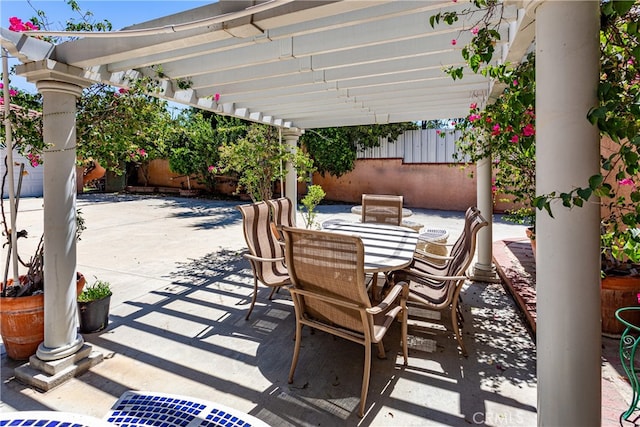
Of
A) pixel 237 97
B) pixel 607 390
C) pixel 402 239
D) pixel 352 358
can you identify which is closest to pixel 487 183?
pixel 402 239

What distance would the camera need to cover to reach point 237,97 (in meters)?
4.26

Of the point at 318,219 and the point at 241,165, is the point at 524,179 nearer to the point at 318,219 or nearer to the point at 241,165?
the point at 241,165

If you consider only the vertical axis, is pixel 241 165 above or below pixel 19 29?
below

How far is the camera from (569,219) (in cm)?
124

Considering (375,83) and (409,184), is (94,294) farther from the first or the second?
(409,184)

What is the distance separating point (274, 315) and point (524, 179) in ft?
10.8

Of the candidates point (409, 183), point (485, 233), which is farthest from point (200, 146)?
point (485, 233)

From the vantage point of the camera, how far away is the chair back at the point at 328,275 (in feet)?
6.68

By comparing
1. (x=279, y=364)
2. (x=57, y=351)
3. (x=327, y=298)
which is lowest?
(x=279, y=364)

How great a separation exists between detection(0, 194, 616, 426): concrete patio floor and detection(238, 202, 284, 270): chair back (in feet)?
1.99

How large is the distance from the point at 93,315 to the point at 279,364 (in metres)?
1.82

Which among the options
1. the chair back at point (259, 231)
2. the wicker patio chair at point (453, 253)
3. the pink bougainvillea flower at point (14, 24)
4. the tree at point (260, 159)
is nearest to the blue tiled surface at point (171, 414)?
the chair back at point (259, 231)

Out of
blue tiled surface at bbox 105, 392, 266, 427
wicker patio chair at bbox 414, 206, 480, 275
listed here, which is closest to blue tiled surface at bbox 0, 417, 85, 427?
blue tiled surface at bbox 105, 392, 266, 427

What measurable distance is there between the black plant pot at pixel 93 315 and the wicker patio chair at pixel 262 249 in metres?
1.31
